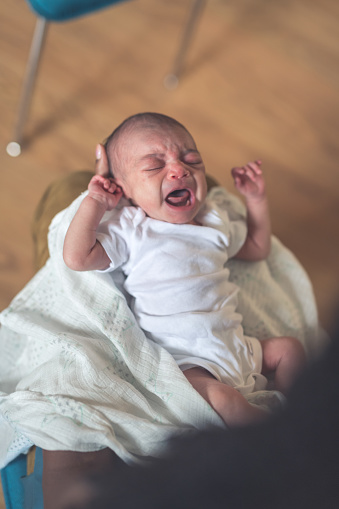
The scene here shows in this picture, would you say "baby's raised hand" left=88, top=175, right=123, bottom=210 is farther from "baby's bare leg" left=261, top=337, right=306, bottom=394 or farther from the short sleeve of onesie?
"baby's bare leg" left=261, top=337, right=306, bottom=394

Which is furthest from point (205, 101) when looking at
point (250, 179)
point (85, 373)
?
point (85, 373)

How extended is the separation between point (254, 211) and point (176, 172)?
28 centimetres

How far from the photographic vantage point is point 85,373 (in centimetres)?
88

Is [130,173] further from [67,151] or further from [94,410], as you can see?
[67,151]

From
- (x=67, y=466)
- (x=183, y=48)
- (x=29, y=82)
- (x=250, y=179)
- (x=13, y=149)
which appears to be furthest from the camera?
(x=183, y=48)

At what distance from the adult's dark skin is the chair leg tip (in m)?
1.05

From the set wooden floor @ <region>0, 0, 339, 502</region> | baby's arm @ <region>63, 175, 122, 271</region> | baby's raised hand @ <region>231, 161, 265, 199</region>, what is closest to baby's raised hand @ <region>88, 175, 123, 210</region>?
baby's arm @ <region>63, 175, 122, 271</region>

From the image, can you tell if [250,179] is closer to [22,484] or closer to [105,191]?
[105,191]

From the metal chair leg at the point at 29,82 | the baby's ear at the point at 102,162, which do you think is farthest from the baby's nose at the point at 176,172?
the metal chair leg at the point at 29,82

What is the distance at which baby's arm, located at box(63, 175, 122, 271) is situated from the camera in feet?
2.99

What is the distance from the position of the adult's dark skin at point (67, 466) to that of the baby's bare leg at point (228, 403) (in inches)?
6.8

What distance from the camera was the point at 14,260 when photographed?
1.45 meters

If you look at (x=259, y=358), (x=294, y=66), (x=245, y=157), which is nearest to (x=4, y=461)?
(x=259, y=358)

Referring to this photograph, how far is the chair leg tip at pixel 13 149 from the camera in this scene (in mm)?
1630
